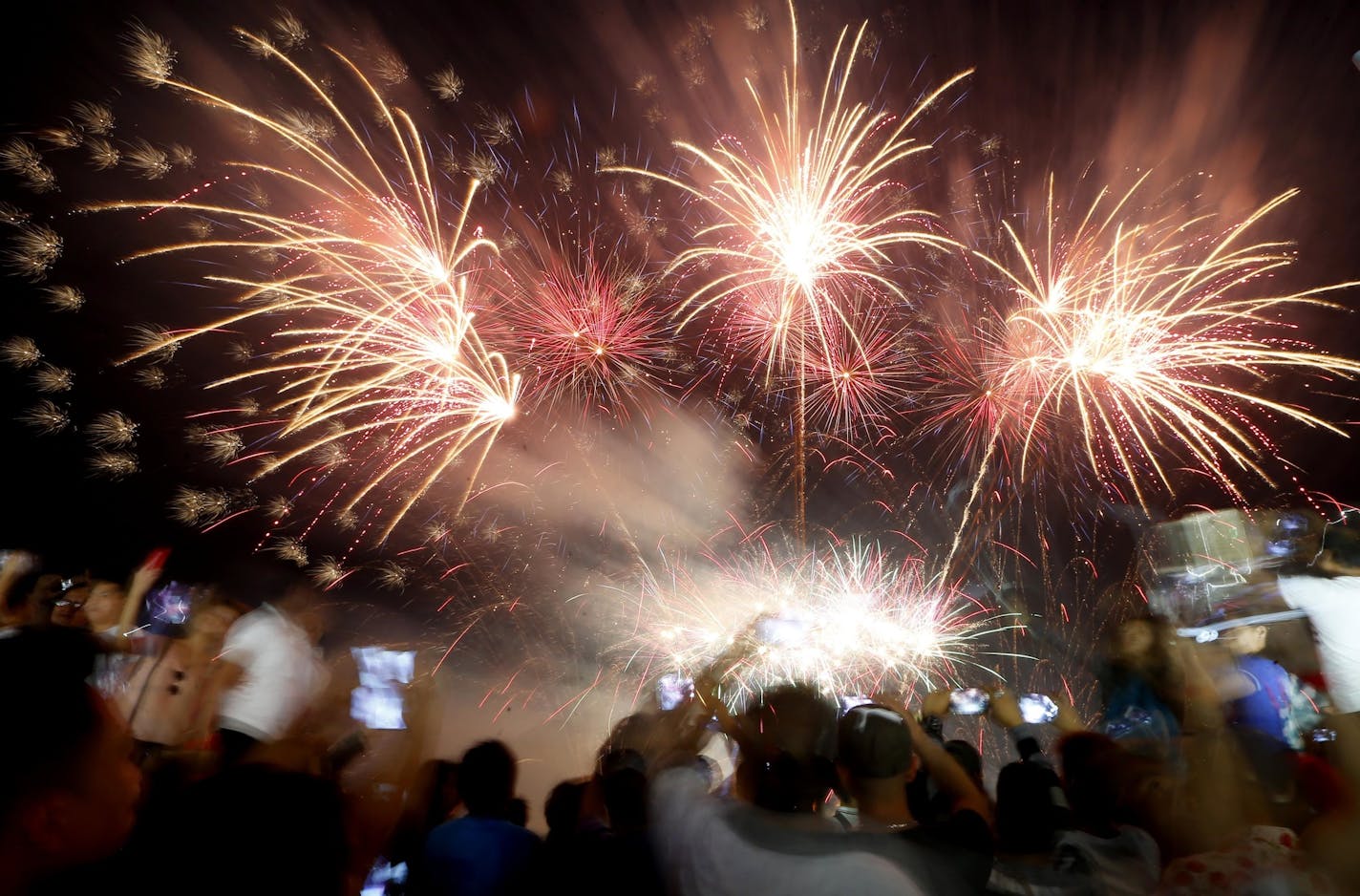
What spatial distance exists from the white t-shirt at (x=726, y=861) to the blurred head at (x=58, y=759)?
1607mm

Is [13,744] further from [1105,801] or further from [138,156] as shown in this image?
[138,156]

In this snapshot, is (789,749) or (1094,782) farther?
(1094,782)

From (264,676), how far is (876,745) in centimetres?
407

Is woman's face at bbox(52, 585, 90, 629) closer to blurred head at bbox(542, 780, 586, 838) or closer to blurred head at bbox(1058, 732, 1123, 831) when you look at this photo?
blurred head at bbox(542, 780, 586, 838)

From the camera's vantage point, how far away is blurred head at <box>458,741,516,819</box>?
3.52 metres

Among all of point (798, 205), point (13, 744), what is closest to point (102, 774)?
point (13, 744)


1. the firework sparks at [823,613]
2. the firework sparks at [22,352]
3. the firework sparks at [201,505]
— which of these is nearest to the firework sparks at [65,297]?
the firework sparks at [22,352]

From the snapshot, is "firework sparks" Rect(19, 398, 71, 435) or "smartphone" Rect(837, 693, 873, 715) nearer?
"smartphone" Rect(837, 693, 873, 715)

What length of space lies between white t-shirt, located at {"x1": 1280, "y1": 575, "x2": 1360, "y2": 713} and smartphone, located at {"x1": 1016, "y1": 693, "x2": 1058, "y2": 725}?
4.69ft

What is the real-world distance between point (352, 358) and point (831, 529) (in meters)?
12.7

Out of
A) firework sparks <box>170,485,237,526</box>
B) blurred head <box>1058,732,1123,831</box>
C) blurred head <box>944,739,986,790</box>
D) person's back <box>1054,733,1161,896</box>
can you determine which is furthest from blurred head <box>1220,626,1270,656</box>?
firework sparks <box>170,485,237,526</box>

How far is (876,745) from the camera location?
2.89 metres

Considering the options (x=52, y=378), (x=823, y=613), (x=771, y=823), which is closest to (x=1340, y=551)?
(x=771, y=823)

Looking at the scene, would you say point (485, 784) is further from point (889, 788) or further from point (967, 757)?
point (967, 757)
